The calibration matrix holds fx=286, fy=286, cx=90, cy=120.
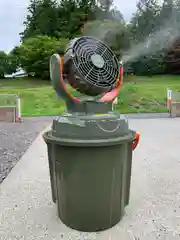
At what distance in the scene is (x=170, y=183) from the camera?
3385mm

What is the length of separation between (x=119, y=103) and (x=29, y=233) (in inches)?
394

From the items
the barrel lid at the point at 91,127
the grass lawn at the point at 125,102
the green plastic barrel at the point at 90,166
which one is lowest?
the grass lawn at the point at 125,102

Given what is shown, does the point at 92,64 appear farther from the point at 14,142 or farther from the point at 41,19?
the point at 41,19

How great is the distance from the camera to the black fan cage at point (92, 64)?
6.83 ft

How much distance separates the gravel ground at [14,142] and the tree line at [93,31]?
2.16m

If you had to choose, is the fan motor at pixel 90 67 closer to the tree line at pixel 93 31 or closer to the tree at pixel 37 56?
the tree line at pixel 93 31

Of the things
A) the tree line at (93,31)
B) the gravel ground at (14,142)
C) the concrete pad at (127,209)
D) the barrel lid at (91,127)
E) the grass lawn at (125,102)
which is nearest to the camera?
the barrel lid at (91,127)

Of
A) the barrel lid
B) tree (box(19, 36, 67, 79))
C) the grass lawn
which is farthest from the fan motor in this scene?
tree (box(19, 36, 67, 79))

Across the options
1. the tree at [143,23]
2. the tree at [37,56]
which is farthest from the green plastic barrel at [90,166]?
the tree at [37,56]

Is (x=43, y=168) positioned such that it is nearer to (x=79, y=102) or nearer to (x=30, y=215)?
(x=30, y=215)

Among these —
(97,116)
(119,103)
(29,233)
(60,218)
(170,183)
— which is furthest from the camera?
(119,103)

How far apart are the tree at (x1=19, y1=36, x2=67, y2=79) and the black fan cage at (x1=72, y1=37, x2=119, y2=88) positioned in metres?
19.5

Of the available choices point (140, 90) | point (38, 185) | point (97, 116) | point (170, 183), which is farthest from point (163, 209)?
point (140, 90)

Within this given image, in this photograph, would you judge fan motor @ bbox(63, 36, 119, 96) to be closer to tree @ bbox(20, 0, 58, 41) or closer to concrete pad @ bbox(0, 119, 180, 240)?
concrete pad @ bbox(0, 119, 180, 240)
